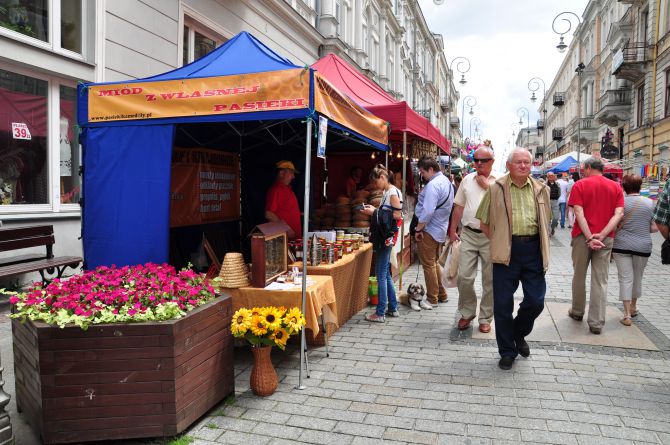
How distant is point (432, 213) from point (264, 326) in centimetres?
332

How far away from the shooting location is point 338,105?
16.7 ft

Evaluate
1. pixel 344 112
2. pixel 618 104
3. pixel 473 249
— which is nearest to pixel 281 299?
pixel 344 112

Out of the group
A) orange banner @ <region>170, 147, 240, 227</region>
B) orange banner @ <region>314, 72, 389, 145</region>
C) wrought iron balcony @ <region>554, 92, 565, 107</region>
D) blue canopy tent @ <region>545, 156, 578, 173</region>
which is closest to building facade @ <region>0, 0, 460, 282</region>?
orange banner @ <region>170, 147, 240, 227</region>

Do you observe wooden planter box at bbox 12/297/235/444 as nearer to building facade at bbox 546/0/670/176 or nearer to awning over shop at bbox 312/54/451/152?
awning over shop at bbox 312/54/451/152

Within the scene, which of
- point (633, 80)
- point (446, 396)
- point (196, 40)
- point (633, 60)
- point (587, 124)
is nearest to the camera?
point (446, 396)

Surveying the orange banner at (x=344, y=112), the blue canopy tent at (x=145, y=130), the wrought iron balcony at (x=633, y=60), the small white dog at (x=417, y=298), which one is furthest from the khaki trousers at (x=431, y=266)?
the wrought iron balcony at (x=633, y=60)

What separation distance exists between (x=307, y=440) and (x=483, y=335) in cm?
293

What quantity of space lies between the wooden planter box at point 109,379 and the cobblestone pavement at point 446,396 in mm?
317

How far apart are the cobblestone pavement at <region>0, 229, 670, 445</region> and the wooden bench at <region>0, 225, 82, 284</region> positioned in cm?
115

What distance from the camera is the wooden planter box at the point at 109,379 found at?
3.03 meters

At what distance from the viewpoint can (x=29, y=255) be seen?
22.8ft

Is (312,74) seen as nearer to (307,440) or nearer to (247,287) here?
(247,287)

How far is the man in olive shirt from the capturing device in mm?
4426

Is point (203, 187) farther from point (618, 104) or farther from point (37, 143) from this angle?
point (618, 104)
